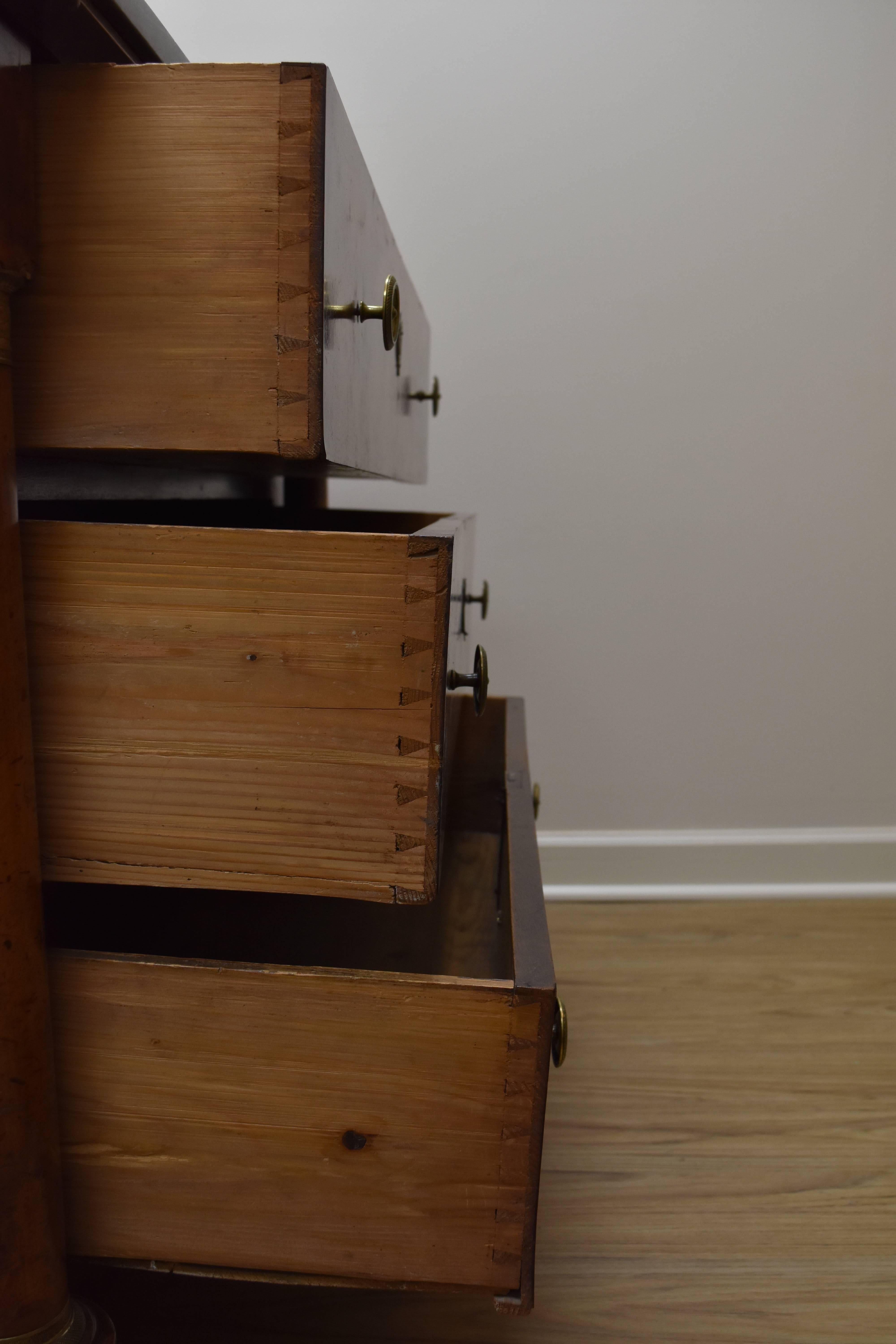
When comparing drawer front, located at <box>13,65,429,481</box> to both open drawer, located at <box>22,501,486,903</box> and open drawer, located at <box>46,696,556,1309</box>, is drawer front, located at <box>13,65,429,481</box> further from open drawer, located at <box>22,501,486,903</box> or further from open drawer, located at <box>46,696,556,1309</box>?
open drawer, located at <box>46,696,556,1309</box>

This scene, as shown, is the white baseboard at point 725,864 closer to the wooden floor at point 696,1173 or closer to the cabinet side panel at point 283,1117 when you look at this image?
the wooden floor at point 696,1173

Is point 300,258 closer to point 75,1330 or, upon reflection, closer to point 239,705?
point 239,705

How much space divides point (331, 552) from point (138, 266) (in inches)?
7.2

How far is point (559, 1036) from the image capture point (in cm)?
60

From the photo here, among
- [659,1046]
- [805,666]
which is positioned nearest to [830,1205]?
[659,1046]

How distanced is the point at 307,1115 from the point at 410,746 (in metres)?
0.24

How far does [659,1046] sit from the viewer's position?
1.23 metres

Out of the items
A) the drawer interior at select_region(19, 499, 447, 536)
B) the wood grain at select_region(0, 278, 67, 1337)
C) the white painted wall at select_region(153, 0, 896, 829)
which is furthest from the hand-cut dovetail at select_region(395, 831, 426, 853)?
the white painted wall at select_region(153, 0, 896, 829)

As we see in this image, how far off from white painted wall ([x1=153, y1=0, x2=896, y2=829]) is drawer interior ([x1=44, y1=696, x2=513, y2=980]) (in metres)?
0.60

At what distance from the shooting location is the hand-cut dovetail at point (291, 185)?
0.50 m

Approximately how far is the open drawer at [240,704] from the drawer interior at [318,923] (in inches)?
8.3

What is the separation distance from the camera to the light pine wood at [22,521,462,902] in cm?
55

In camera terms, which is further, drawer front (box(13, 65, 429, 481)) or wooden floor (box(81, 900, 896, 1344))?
wooden floor (box(81, 900, 896, 1344))

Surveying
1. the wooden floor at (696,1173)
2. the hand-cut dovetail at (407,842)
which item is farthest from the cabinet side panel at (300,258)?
the wooden floor at (696,1173)
